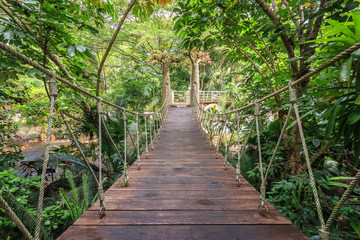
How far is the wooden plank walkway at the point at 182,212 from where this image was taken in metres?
1.02

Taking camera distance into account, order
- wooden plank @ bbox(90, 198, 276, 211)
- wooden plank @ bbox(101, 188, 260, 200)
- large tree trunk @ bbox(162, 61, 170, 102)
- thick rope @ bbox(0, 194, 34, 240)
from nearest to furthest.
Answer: thick rope @ bbox(0, 194, 34, 240), wooden plank @ bbox(90, 198, 276, 211), wooden plank @ bbox(101, 188, 260, 200), large tree trunk @ bbox(162, 61, 170, 102)

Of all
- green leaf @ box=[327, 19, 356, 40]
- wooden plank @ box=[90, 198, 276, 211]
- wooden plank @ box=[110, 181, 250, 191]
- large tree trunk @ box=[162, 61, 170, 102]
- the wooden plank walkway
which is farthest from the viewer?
large tree trunk @ box=[162, 61, 170, 102]

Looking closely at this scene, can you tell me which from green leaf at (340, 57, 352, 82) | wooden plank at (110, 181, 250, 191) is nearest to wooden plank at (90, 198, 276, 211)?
wooden plank at (110, 181, 250, 191)

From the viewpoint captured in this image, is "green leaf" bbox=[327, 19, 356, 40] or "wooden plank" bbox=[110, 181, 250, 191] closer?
"green leaf" bbox=[327, 19, 356, 40]

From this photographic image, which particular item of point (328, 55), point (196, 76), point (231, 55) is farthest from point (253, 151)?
point (196, 76)

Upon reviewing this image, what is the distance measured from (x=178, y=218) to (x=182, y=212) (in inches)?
3.0

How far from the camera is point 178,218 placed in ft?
3.82

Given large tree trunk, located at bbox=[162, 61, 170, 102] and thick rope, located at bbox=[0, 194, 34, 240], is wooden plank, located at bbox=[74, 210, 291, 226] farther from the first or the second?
large tree trunk, located at bbox=[162, 61, 170, 102]

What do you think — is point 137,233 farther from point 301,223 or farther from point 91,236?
point 301,223

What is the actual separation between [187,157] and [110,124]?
1.87 m

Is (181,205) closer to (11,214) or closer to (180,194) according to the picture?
(180,194)

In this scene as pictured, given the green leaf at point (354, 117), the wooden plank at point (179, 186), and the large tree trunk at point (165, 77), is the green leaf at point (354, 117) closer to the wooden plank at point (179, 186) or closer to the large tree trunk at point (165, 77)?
the wooden plank at point (179, 186)

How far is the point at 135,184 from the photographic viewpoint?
1.73 m

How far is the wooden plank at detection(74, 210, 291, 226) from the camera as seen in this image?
1.11 m
